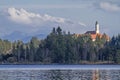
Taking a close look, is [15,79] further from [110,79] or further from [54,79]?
[110,79]

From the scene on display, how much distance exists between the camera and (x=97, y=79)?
93.6 m

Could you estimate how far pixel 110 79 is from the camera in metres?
93.8

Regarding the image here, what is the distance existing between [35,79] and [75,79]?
6464mm

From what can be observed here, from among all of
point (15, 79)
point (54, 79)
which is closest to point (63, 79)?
point (54, 79)

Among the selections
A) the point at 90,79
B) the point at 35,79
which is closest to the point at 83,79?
the point at 90,79

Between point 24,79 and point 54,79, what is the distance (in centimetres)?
528

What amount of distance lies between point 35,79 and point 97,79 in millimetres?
10019

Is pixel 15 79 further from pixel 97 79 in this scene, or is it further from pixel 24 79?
pixel 97 79

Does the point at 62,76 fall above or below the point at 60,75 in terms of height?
below

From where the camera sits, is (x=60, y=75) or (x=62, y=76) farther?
(x=60, y=75)

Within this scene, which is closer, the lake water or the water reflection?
the water reflection

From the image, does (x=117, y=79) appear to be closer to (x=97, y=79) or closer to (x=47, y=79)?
(x=97, y=79)

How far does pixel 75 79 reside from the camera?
95.3 m

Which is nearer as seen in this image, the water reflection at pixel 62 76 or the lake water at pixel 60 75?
the water reflection at pixel 62 76
